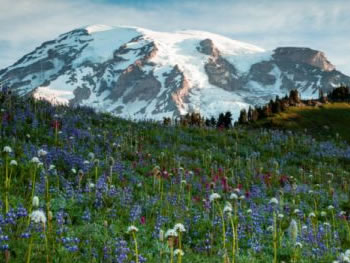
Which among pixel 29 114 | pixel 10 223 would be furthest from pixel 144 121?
pixel 10 223

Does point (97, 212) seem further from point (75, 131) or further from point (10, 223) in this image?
point (75, 131)

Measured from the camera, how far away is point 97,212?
943 centimetres

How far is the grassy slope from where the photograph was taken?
42.6m

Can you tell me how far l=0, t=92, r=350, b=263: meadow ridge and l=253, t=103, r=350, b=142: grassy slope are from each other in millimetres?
18763

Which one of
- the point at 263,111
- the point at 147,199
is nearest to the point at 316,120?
the point at 263,111

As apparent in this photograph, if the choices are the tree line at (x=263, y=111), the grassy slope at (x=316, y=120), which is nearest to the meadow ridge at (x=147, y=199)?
the grassy slope at (x=316, y=120)

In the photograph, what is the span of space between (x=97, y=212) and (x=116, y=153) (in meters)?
6.20

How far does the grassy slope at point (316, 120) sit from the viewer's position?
42625 millimetres

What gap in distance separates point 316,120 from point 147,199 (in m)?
38.5

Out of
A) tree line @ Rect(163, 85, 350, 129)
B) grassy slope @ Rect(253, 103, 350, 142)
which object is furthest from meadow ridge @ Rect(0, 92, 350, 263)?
tree line @ Rect(163, 85, 350, 129)

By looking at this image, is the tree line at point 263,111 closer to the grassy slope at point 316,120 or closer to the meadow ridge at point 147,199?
the grassy slope at point 316,120

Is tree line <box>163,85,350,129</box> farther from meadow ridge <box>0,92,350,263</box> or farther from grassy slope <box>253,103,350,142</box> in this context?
meadow ridge <box>0,92,350,263</box>

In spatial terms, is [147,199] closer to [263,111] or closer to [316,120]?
[316,120]

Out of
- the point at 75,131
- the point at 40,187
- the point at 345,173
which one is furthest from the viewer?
the point at 345,173
